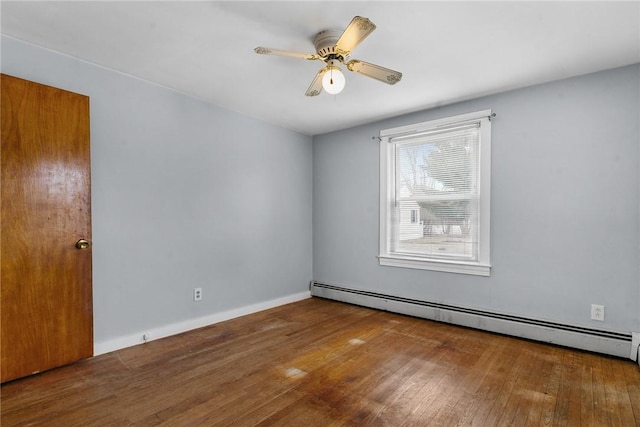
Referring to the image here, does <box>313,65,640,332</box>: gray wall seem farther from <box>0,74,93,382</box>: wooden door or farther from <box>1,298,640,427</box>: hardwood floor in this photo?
<box>0,74,93,382</box>: wooden door

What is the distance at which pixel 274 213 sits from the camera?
14.0 ft

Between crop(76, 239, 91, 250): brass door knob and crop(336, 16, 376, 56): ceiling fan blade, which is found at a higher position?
crop(336, 16, 376, 56): ceiling fan blade

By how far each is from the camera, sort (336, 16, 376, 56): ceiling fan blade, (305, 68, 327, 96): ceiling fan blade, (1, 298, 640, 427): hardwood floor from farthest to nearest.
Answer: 1. (305, 68, 327, 96): ceiling fan blade
2. (1, 298, 640, 427): hardwood floor
3. (336, 16, 376, 56): ceiling fan blade

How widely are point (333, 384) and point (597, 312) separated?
7.81 feet

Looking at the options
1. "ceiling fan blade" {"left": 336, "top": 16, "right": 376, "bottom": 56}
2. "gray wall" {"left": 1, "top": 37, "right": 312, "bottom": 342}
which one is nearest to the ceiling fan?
"ceiling fan blade" {"left": 336, "top": 16, "right": 376, "bottom": 56}

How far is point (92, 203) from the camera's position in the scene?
8.79 ft

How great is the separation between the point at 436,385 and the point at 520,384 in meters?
0.59

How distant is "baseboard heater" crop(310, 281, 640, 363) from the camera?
2.65m

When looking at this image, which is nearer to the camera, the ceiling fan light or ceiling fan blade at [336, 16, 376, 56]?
ceiling fan blade at [336, 16, 376, 56]

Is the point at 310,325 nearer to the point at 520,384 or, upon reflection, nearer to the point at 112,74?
the point at 520,384

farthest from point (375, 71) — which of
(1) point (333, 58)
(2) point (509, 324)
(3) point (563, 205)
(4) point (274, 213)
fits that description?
(2) point (509, 324)

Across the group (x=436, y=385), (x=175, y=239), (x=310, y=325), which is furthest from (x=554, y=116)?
(x=175, y=239)

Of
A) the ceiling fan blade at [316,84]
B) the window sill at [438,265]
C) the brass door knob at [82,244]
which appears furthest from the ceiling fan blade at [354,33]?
the window sill at [438,265]

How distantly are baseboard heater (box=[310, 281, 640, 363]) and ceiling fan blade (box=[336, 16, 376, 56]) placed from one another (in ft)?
9.47
